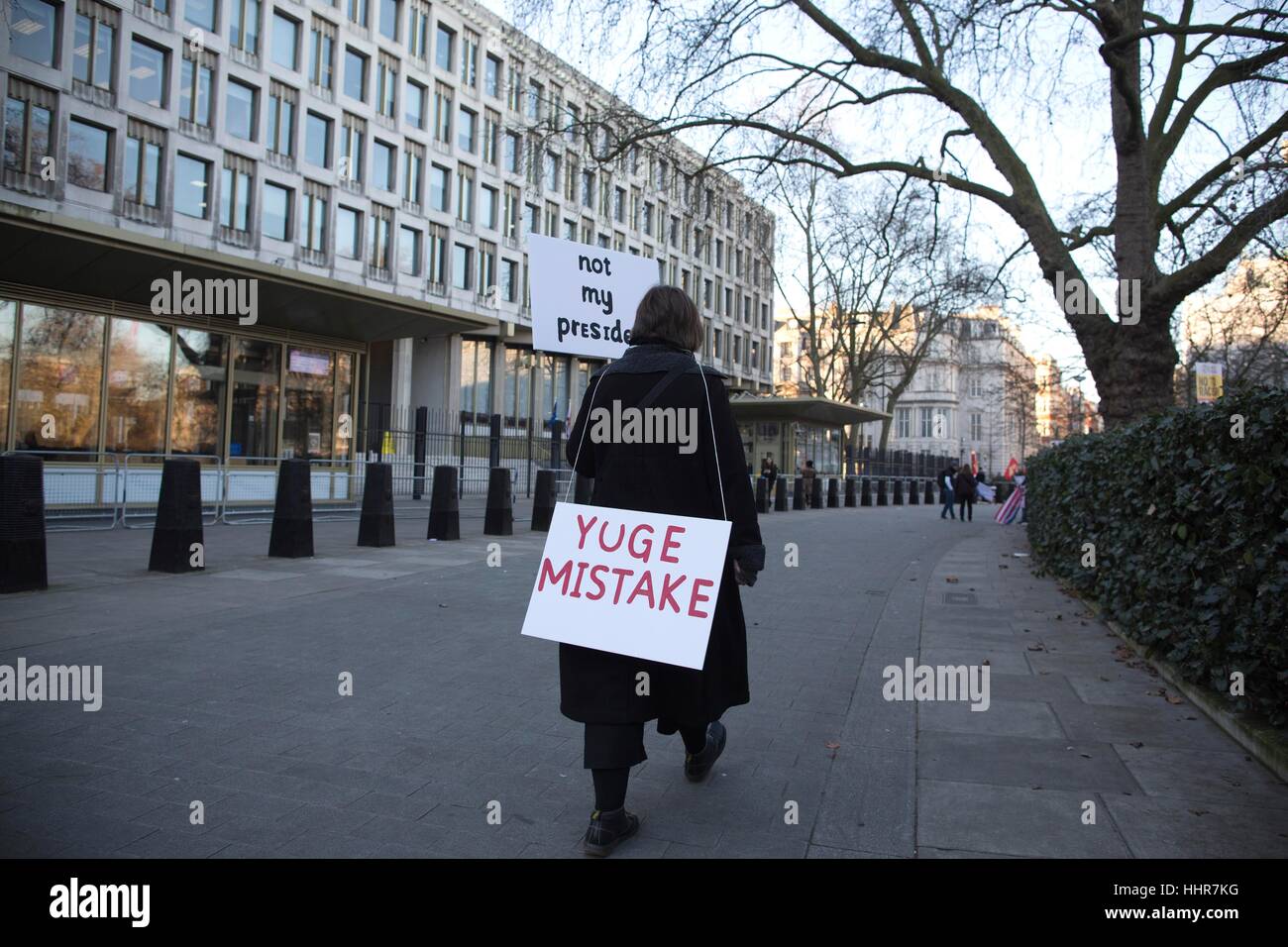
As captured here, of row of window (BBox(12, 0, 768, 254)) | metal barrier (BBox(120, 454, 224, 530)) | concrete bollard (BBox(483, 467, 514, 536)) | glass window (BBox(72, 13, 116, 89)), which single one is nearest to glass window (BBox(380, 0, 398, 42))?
row of window (BBox(12, 0, 768, 254))

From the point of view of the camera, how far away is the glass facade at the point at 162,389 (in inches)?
657

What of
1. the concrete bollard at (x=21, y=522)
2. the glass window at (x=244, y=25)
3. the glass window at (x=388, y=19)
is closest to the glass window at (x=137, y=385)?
the concrete bollard at (x=21, y=522)

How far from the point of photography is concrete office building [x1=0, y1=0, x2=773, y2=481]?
16.1 meters

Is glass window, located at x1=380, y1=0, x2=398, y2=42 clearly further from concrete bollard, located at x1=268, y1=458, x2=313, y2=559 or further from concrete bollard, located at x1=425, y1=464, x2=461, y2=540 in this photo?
concrete bollard, located at x1=268, y1=458, x2=313, y2=559

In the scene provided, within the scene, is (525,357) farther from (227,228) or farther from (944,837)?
(944,837)

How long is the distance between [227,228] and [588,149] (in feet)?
72.0

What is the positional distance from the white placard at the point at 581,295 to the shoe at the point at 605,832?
435cm

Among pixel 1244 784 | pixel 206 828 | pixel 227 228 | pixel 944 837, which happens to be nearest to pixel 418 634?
pixel 206 828

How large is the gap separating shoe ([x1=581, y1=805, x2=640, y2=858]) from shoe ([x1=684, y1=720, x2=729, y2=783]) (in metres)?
0.65

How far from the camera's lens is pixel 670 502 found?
3.19m

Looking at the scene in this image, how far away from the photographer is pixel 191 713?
171 inches

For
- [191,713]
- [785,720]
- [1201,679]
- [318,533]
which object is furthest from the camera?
[318,533]

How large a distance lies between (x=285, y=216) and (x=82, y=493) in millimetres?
22215

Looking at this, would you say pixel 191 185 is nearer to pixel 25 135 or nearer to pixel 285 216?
pixel 285 216
